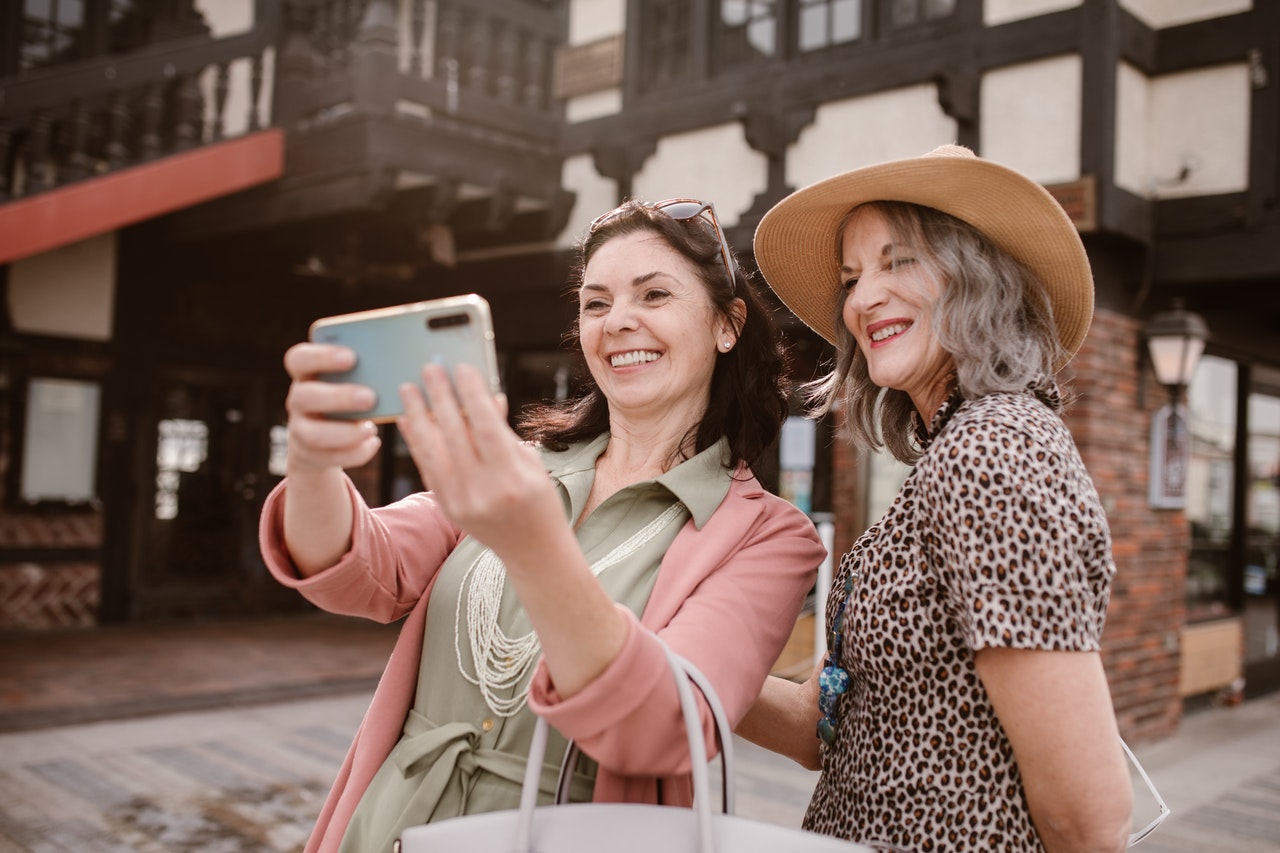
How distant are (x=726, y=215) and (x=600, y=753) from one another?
5.67 meters

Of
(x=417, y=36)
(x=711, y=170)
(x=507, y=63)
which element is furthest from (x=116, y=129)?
(x=711, y=170)

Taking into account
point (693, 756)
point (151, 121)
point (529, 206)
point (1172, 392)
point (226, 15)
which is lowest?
point (693, 756)

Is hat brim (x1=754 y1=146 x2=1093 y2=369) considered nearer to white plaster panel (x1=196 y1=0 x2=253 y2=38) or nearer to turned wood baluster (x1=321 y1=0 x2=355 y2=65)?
turned wood baluster (x1=321 y1=0 x2=355 y2=65)

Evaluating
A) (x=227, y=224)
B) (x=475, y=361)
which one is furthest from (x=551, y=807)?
(x=227, y=224)

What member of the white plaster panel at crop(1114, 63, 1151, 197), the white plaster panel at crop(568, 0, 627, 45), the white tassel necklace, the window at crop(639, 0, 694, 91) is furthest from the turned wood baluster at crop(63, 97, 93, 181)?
the white tassel necklace

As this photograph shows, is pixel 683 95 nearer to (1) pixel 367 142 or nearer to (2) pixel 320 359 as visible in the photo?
(1) pixel 367 142

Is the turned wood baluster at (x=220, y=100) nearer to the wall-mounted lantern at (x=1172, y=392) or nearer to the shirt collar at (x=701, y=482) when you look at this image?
the wall-mounted lantern at (x=1172, y=392)

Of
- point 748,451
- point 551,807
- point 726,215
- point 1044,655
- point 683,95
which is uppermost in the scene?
point 683,95

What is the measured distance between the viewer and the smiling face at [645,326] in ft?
4.89

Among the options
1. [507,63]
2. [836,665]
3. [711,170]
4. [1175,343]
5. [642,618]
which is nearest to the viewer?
[642,618]

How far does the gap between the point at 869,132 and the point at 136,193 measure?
4.72 meters

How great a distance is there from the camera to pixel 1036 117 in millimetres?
5258

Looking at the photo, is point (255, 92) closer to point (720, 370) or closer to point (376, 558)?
point (720, 370)

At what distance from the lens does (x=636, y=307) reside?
1493 millimetres
